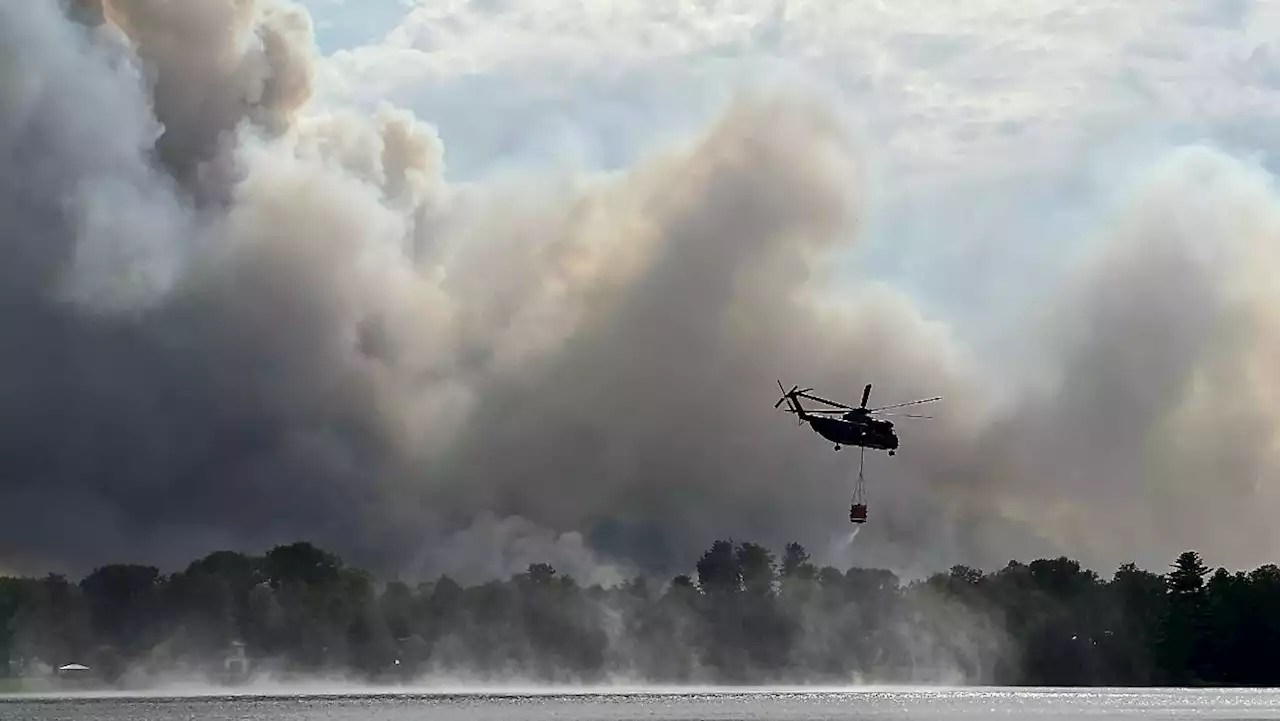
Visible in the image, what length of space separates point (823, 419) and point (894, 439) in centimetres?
687

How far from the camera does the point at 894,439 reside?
7023 inches

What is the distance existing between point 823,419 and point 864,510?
32.0 ft

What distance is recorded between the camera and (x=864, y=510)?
172500 millimetres

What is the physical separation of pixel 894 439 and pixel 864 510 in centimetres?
906

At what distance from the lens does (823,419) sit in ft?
582
